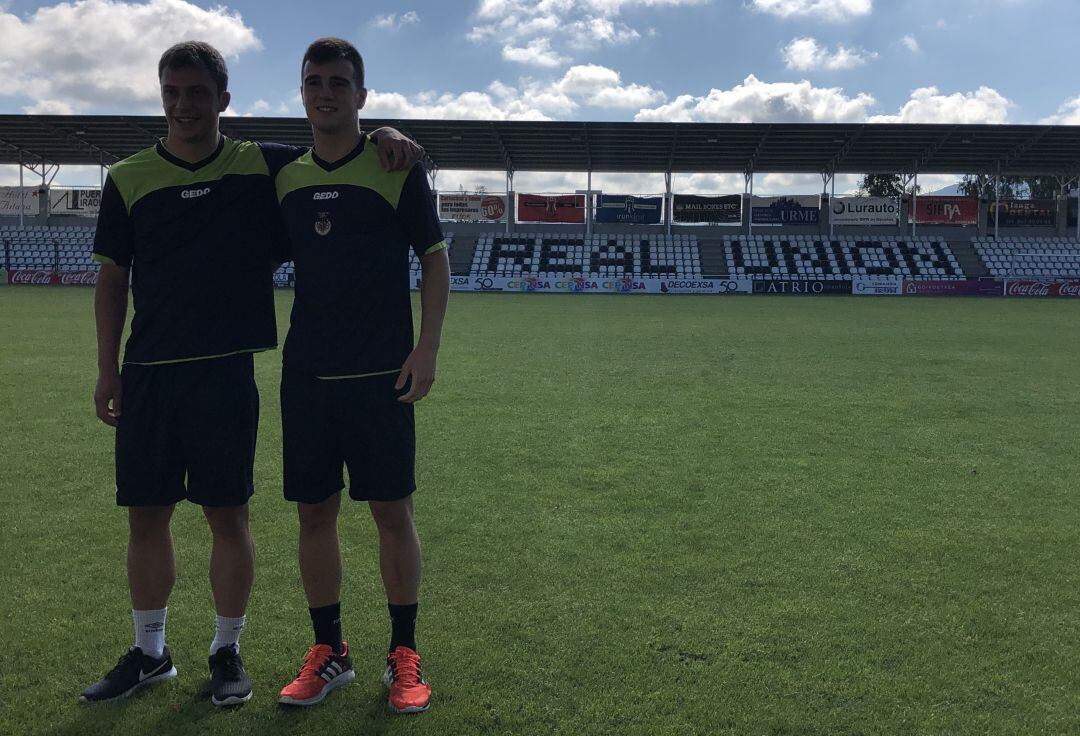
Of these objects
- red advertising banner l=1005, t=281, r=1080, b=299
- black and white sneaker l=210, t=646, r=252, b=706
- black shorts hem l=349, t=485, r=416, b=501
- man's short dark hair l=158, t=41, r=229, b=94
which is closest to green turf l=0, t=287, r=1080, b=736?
black and white sneaker l=210, t=646, r=252, b=706

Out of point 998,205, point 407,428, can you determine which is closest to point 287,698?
point 407,428

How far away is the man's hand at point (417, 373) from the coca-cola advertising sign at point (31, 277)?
38.0 meters

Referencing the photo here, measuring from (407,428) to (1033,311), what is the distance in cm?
2634

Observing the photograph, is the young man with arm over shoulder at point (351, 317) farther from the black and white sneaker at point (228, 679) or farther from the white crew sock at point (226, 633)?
the white crew sock at point (226, 633)

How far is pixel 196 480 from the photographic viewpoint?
288 centimetres

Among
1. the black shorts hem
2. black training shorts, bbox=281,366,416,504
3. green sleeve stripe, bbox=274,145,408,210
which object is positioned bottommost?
the black shorts hem

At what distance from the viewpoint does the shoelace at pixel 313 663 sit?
288 cm

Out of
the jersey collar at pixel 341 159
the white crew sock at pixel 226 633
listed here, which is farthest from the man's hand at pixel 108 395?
the jersey collar at pixel 341 159

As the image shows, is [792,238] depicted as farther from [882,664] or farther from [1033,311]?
[882,664]

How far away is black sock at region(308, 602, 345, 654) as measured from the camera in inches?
119

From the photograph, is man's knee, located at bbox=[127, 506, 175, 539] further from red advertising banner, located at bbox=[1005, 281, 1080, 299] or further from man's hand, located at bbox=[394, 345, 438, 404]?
red advertising banner, located at bbox=[1005, 281, 1080, 299]

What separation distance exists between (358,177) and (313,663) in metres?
1.77

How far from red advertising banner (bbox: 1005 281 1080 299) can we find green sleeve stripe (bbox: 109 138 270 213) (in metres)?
38.5

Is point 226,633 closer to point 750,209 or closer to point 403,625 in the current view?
point 403,625
